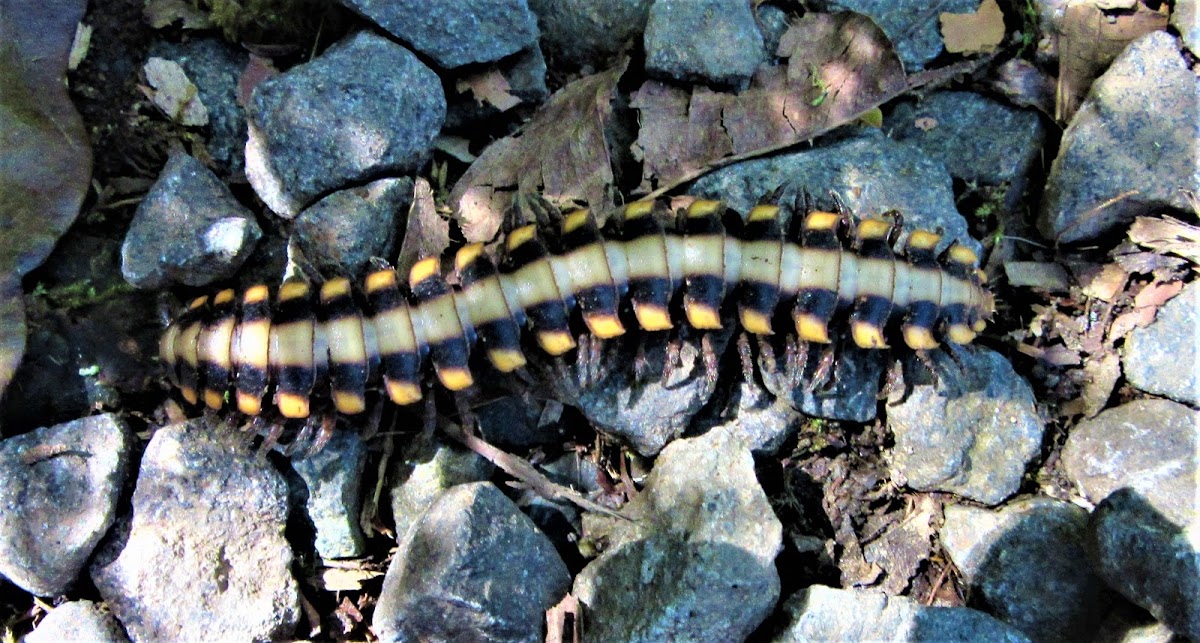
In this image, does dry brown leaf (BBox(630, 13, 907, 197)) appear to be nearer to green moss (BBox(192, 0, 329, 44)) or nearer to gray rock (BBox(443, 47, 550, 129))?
gray rock (BBox(443, 47, 550, 129))

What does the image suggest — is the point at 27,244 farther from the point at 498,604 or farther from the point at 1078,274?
the point at 1078,274

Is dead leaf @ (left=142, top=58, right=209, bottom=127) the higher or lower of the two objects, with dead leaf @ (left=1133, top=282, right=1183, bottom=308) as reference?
higher

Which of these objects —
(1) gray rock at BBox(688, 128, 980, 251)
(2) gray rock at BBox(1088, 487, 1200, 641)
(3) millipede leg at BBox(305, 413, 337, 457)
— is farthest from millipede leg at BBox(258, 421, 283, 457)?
(2) gray rock at BBox(1088, 487, 1200, 641)

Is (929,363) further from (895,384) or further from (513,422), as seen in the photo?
(513,422)

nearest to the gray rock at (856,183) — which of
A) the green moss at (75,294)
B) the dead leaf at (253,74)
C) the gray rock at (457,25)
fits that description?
the gray rock at (457,25)

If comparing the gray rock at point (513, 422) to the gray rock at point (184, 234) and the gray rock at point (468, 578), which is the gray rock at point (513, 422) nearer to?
the gray rock at point (468, 578)

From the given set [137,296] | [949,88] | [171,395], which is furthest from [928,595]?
[137,296]

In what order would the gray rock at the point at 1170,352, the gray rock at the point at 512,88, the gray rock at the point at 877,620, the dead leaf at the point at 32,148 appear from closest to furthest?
the gray rock at the point at 877,620, the dead leaf at the point at 32,148, the gray rock at the point at 1170,352, the gray rock at the point at 512,88
